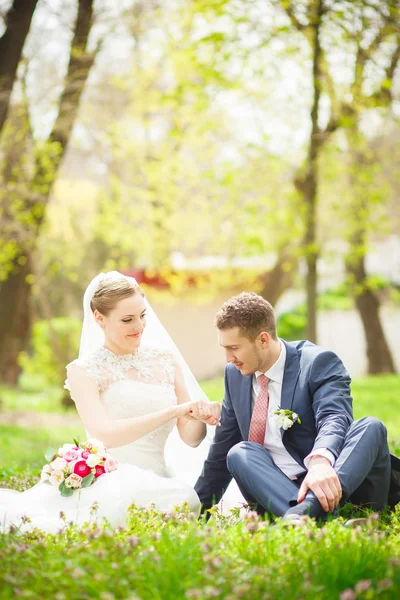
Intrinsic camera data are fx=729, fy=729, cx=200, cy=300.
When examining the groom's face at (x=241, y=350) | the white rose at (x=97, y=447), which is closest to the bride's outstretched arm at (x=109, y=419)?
the white rose at (x=97, y=447)

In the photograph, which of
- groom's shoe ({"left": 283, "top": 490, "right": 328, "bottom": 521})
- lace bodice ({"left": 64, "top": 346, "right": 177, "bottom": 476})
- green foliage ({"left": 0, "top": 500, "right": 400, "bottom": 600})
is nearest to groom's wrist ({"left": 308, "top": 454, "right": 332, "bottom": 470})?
groom's shoe ({"left": 283, "top": 490, "right": 328, "bottom": 521})

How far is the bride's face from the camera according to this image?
4.58 metres

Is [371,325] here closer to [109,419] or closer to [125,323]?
[125,323]

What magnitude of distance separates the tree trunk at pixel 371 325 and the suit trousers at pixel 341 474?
41.0 feet

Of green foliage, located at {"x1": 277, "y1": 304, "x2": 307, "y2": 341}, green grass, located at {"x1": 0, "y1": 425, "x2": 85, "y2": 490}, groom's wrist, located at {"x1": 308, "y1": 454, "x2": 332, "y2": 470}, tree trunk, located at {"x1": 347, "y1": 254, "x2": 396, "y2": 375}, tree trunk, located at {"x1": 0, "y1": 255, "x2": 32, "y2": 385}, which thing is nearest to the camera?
groom's wrist, located at {"x1": 308, "y1": 454, "x2": 332, "y2": 470}

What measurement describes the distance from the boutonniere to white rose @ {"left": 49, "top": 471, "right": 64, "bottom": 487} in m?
1.23

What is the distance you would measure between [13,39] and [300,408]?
217 inches

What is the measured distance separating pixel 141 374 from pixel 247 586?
2384mm

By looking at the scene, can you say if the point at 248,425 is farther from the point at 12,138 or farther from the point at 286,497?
the point at 12,138

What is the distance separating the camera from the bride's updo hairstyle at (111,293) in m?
4.60

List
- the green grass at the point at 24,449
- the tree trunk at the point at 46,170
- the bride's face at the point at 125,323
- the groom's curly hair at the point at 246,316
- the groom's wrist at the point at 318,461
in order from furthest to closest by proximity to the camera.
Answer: the tree trunk at the point at 46,170 < the green grass at the point at 24,449 < the bride's face at the point at 125,323 < the groom's curly hair at the point at 246,316 < the groom's wrist at the point at 318,461

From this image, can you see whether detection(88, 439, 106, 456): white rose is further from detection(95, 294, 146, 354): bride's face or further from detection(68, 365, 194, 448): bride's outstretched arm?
detection(95, 294, 146, 354): bride's face

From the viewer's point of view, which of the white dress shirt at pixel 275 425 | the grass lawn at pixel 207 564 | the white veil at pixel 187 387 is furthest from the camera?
the white veil at pixel 187 387

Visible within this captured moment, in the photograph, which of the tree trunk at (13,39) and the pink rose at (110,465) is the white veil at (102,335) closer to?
the pink rose at (110,465)
